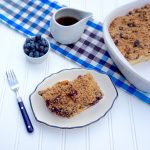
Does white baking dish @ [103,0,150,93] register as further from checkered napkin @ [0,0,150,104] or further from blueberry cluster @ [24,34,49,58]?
blueberry cluster @ [24,34,49,58]

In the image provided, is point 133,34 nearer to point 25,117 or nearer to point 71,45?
point 71,45

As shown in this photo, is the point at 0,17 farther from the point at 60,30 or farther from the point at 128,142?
the point at 128,142

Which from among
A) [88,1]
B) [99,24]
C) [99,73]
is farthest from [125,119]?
[88,1]

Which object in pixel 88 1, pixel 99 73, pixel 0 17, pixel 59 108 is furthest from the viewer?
pixel 88 1

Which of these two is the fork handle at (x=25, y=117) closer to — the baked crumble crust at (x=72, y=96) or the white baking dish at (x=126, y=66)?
the baked crumble crust at (x=72, y=96)

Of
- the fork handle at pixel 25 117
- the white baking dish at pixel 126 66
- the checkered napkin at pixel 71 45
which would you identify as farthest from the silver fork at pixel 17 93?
the white baking dish at pixel 126 66

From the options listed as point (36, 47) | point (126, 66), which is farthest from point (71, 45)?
point (126, 66)
